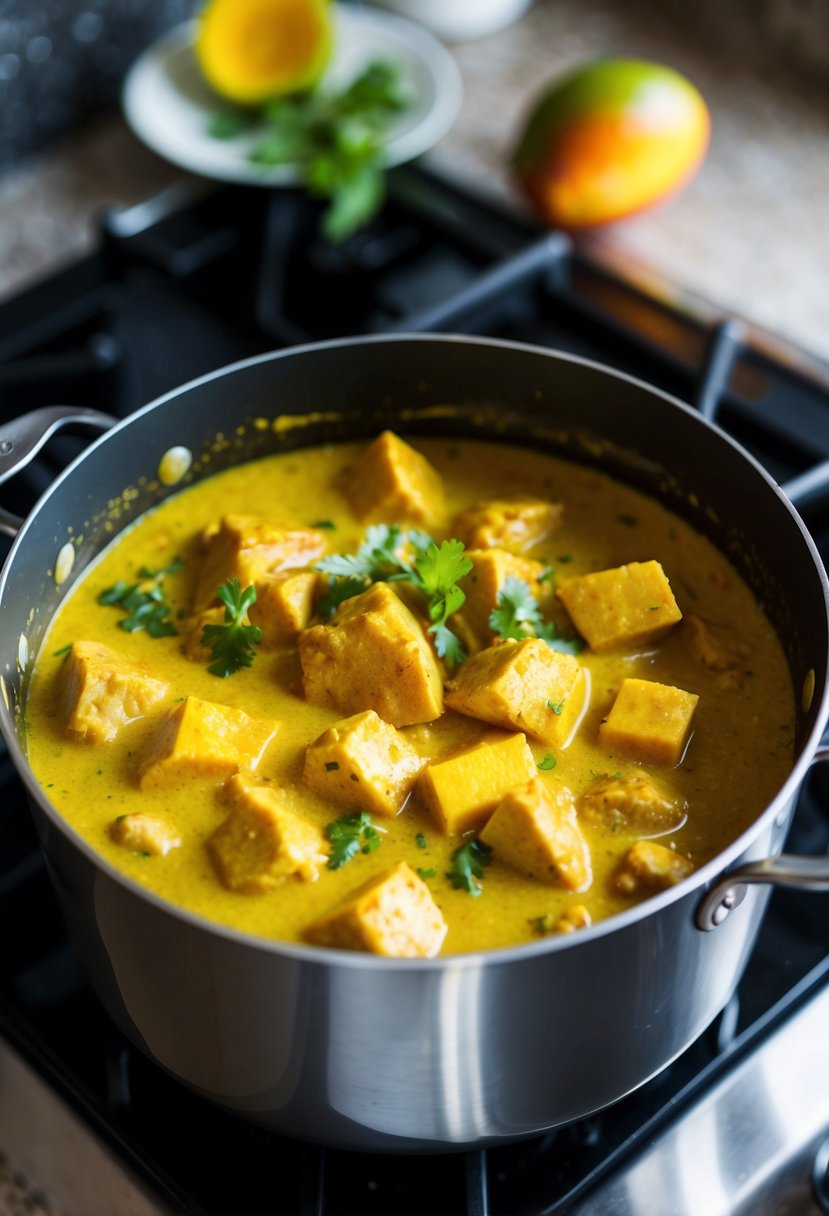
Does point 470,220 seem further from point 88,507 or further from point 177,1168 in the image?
point 177,1168

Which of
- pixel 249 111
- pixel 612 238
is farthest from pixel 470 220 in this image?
pixel 249 111

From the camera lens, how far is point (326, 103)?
2.53 m

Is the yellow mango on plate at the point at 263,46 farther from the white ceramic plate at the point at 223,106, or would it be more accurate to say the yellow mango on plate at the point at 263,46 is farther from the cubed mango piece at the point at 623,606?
the cubed mango piece at the point at 623,606

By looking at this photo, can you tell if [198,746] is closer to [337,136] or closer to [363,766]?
[363,766]

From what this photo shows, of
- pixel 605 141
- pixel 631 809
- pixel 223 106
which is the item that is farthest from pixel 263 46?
pixel 631 809

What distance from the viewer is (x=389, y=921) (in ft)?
4.22

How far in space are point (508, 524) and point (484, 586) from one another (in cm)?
17

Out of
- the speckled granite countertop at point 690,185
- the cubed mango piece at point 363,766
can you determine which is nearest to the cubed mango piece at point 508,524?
the cubed mango piece at point 363,766

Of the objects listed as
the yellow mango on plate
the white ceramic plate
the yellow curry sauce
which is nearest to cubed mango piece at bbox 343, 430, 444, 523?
the yellow curry sauce

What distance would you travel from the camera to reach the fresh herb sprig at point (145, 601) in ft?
5.66

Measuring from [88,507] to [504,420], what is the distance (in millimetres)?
604

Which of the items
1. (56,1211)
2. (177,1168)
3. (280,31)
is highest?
(280,31)

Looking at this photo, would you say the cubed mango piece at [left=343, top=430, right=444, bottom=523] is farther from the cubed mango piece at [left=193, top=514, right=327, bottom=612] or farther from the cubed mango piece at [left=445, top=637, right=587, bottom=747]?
the cubed mango piece at [left=445, top=637, right=587, bottom=747]

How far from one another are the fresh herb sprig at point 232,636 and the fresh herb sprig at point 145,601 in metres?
0.09
